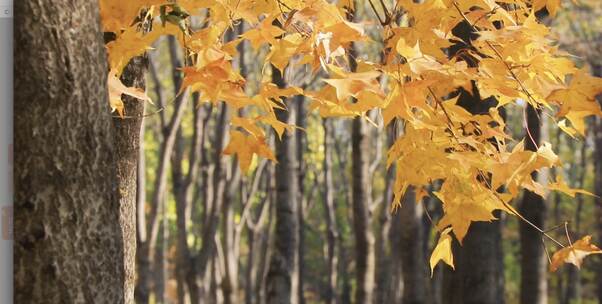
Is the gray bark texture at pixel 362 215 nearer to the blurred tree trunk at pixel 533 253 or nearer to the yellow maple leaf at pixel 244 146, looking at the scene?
the blurred tree trunk at pixel 533 253

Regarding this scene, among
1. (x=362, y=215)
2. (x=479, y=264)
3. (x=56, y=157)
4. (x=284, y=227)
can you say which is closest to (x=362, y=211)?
(x=362, y=215)

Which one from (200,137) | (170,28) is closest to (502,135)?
(170,28)

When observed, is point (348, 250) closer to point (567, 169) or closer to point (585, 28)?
point (567, 169)

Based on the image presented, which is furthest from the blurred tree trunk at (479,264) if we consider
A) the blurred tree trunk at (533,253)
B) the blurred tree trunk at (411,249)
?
the blurred tree trunk at (533,253)

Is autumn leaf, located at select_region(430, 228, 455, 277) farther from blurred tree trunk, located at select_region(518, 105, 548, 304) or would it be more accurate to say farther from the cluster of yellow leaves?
blurred tree trunk, located at select_region(518, 105, 548, 304)

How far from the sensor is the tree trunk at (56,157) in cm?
279

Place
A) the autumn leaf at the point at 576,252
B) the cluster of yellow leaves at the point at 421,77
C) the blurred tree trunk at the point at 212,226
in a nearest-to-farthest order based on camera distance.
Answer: the cluster of yellow leaves at the point at 421,77, the autumn leaf at the point at 576,252, the blurred tree trunk at the point at 212,226

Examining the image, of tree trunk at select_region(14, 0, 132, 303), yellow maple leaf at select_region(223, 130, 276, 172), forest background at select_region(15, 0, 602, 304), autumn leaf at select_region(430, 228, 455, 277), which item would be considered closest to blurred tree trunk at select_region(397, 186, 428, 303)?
forest background at select_region(15, 0, 602, 304)

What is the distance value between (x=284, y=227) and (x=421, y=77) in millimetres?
6571

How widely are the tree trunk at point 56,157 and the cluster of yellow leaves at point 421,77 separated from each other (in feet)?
1.07

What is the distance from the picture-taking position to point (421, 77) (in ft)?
10.5

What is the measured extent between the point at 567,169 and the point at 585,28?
24456 millimetres

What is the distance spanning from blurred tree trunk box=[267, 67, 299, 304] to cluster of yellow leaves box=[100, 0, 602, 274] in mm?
5399

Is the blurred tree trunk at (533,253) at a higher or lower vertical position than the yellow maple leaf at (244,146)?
lower
